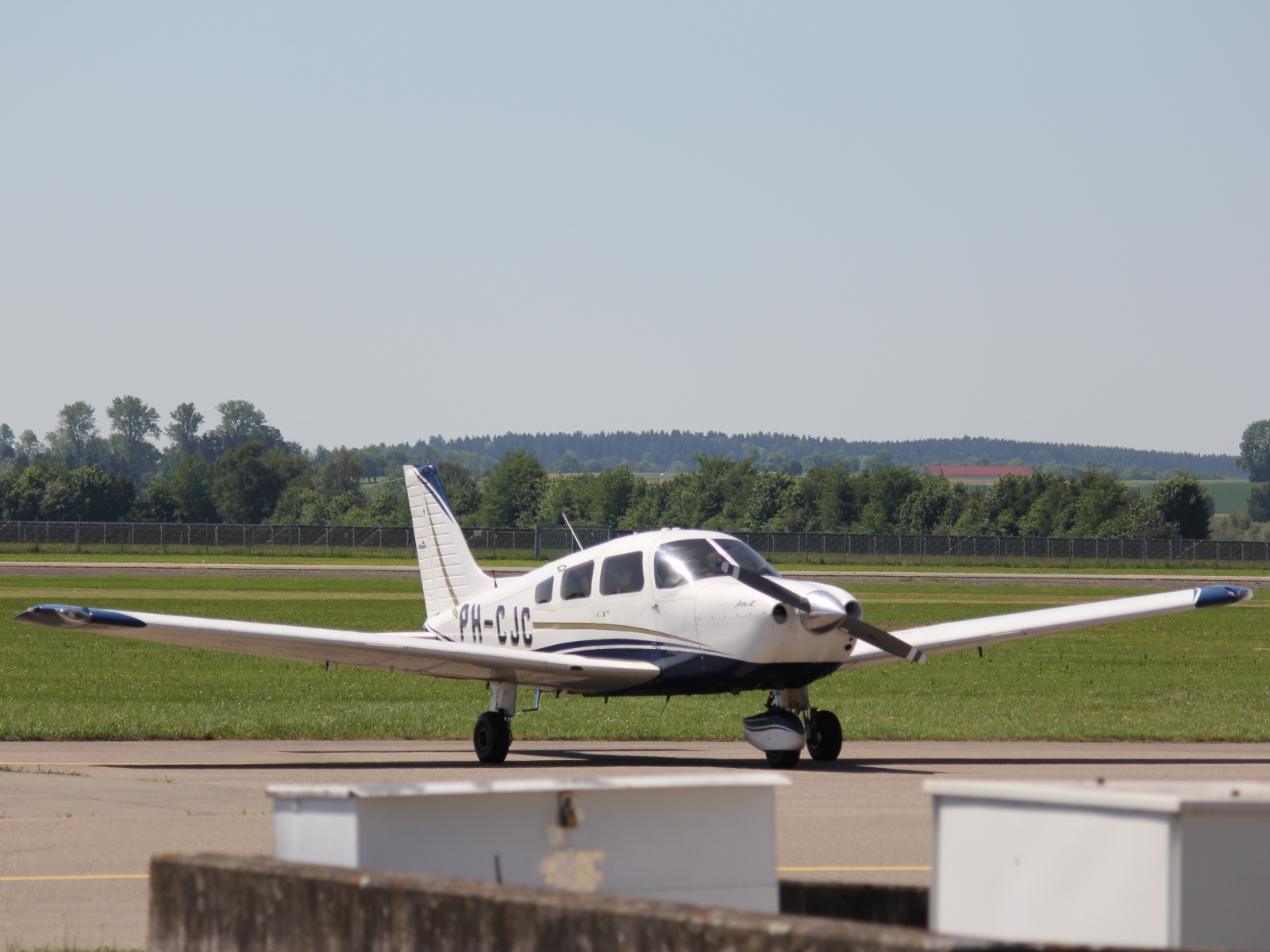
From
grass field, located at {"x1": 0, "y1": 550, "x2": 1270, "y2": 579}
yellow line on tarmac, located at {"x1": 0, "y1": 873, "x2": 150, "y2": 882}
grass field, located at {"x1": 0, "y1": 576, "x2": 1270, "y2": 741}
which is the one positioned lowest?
grass field, located at {"x1": 0, "y1": 550, "x2": 1270, "y2": 579}

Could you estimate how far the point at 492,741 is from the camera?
1650 cm

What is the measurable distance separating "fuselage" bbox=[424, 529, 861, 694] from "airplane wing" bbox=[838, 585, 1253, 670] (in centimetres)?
271

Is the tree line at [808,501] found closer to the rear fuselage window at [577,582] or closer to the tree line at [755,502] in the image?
the tree line at [755,502]

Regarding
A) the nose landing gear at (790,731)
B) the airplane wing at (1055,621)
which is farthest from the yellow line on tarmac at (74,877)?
the airplane wing at (1055,621)

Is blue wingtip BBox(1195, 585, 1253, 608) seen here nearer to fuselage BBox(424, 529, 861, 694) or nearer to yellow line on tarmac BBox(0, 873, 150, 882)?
fuselage BBox(424, 529, 861, 694)

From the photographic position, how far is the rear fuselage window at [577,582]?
17.0m

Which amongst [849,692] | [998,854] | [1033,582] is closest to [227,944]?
[998,854]

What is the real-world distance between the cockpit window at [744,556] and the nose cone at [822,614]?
91 centimetres

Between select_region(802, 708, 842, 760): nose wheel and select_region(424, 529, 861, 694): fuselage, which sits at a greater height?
select_region(424, 529, 861, 694): fuselage

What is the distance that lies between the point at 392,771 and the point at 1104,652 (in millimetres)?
24293

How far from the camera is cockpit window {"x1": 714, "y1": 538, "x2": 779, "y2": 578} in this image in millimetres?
15953

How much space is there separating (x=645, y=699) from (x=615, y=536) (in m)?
77.4

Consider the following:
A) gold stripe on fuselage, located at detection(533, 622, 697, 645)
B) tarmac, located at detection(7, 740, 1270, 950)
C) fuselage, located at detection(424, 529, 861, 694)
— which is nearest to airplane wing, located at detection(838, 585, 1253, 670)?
tarmac, located at detection(7, 740, 1270, 950)

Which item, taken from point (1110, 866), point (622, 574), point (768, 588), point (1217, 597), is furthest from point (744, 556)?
point (1110, 866)
